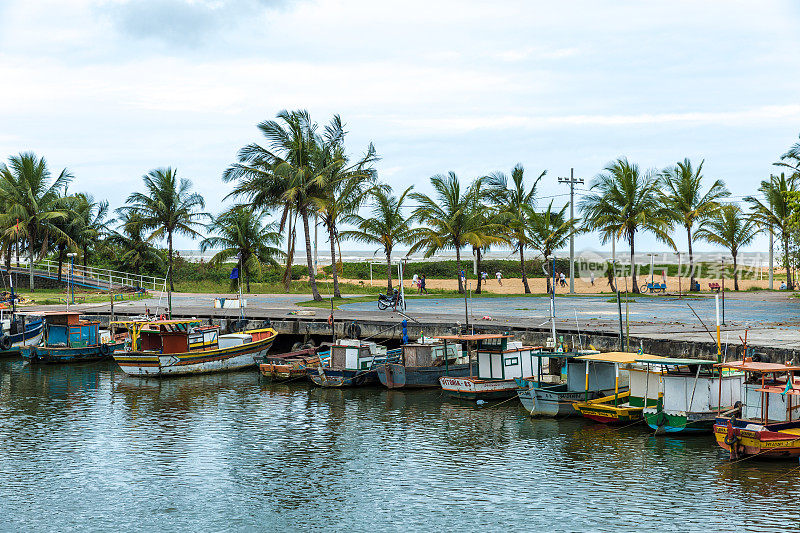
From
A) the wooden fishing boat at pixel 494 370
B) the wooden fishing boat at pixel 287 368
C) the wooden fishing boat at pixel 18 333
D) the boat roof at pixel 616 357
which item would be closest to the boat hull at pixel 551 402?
the boat roof at pixel 616 357

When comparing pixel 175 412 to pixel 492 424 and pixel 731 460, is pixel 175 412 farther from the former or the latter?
pixel 731 460

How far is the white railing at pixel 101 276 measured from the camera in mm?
65562

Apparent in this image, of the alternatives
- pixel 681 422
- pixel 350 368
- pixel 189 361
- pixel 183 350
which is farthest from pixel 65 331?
pixel 681 422

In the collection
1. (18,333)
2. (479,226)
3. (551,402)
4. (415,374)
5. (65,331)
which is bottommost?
(551,402)

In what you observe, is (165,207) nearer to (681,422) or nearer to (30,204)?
(30,204)

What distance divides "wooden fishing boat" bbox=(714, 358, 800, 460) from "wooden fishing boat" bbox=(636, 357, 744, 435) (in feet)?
5.03

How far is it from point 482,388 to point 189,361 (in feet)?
48.9

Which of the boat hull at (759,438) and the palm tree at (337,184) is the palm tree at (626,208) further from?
the boat hull at (759,438)

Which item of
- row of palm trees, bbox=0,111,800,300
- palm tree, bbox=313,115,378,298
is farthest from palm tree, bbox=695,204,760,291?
palm tree, bbox=313,115,378,298

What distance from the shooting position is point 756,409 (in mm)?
20219

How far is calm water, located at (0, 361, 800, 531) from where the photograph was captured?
54.0 ft

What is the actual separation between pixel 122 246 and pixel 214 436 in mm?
48545

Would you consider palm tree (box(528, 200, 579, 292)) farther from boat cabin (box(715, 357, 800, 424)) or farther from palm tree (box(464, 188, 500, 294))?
boat cabin (box(715, 357, 800, 424))

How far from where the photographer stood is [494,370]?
29016 millimetres
